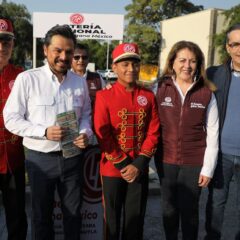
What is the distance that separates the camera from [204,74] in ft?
11.1

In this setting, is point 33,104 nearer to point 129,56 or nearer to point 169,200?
point 129,56

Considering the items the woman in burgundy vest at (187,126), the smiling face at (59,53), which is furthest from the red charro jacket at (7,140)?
the woman in burgundy vest at (187,126)

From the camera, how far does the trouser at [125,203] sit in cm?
328

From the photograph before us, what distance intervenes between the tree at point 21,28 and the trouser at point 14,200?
114 feet

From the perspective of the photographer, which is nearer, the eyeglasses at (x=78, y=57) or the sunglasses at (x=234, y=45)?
the sunglasses at (x=234, y=45)

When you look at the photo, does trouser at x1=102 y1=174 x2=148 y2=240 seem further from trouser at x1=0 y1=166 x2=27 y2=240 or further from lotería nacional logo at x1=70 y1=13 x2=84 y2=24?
lotería nacional logo at x1=70 y1=13 x2=84 y2=24

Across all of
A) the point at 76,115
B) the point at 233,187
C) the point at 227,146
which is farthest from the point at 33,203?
the point at 233,187

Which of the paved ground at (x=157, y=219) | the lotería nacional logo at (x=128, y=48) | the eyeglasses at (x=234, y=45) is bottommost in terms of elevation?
the paved ground at (x=157, y=219)

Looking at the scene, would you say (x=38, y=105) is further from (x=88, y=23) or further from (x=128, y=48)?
(x=88, y=23)

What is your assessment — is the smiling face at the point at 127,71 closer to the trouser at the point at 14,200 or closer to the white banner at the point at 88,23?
the trouser at the point at 14,200

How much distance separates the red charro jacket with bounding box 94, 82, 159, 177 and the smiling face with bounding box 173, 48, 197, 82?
1.14 ft

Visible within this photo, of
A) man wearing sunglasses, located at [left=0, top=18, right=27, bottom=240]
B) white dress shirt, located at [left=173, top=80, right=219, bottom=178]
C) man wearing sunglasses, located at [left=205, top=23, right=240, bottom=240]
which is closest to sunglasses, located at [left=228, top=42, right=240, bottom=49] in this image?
man wearing sunglasses, located at [left=205, top=23, right=240, bottom=240]

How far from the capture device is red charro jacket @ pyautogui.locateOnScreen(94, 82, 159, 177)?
3.18 m

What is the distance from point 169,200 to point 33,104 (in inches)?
62.6
